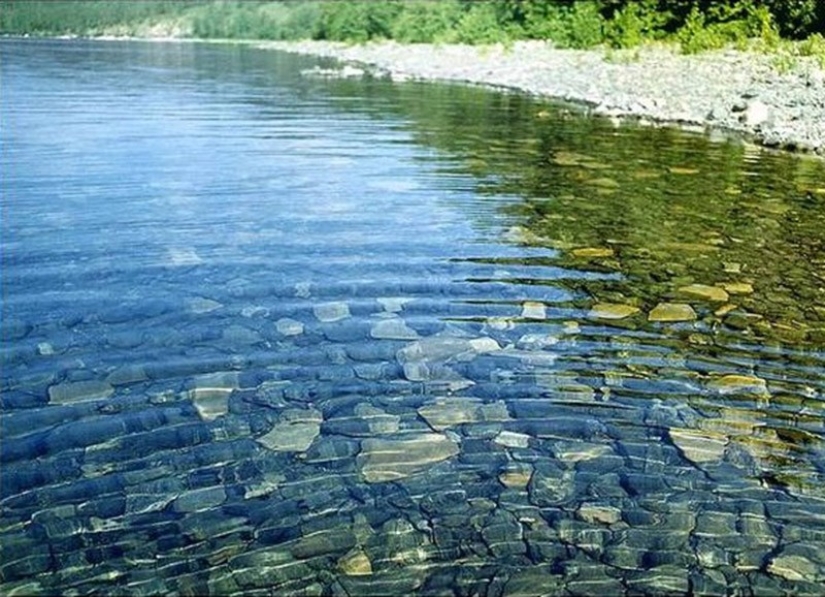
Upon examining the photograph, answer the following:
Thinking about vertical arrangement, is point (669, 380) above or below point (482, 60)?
below

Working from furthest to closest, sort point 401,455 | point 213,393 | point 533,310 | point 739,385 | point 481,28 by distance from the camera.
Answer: point 481,28 < point 533,310 < point 739,385 < point 213,393 < point 401,455

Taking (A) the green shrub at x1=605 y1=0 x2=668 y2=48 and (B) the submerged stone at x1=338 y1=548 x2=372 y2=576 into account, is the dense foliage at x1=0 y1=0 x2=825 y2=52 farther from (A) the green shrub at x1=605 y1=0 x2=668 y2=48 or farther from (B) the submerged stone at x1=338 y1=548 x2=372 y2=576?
(B) the submerged stone at x1=338 y1=548 x2=372 y2=576

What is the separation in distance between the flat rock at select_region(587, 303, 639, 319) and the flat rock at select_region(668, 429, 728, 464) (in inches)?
78.7

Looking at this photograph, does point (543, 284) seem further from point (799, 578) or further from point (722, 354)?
point (799, 578)

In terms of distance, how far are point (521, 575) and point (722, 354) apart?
323cm

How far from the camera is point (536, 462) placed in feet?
14.8

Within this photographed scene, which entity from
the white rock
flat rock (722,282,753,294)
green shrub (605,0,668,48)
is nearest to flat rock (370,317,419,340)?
flat rock (722,282,753,294)

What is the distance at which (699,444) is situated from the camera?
187 inches

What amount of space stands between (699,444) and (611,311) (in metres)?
2.29

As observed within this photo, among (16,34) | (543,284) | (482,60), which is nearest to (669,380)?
(543,284)

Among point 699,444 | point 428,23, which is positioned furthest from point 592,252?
point 428,23

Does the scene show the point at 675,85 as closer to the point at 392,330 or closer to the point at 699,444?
the point at 392,330

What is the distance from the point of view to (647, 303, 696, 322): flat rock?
22.2 feet

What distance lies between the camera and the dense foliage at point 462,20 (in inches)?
1261
